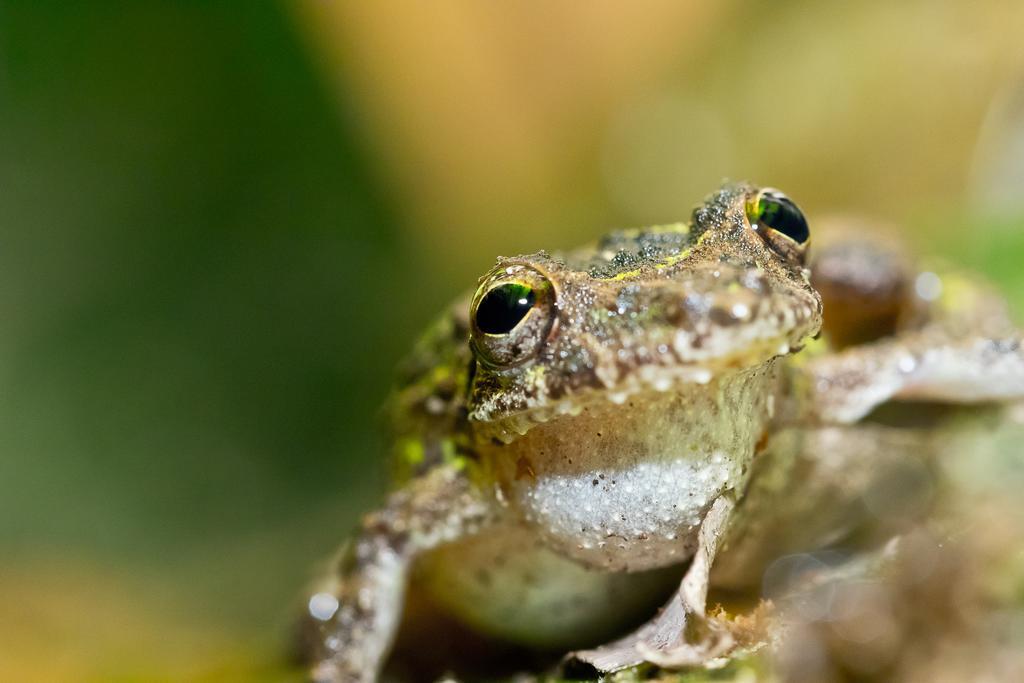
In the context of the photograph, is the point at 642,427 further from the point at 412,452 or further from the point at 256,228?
the point at 256,228

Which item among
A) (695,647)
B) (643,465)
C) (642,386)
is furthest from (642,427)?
(695,647)

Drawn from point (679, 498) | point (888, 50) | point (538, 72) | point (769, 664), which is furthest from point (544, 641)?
point (538, 72)

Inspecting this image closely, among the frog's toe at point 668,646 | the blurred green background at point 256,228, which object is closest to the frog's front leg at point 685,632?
the frog's toe at point 668,646

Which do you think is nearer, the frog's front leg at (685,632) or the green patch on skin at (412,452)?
the frog's front leg at (685,632)

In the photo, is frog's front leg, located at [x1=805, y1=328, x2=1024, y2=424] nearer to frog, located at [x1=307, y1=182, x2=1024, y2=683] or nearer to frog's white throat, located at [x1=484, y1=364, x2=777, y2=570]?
frog, located at [x1=307, y1=182, x2=1024, y2=683]

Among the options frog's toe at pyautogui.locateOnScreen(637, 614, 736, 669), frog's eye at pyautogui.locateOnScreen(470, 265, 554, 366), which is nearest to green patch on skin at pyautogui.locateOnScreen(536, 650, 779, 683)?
frog's toe at pyautogui.locateOnScreen(637, 614, 736, 669)

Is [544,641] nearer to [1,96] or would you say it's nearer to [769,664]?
[769,664]

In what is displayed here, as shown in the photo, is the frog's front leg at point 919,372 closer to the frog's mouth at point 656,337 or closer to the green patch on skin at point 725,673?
the frog's mouth at point 656,337
